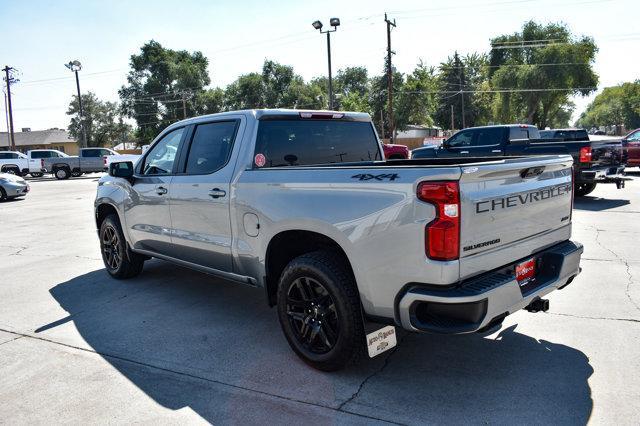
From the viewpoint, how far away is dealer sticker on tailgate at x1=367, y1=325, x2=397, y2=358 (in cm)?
322

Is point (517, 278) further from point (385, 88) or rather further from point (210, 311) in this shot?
point (385, 88)

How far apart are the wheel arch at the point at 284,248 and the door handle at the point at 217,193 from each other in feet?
2.32

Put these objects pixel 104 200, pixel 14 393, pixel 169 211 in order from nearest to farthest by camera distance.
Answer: pixel 14 393
pixel 169 211
pixel 104 200

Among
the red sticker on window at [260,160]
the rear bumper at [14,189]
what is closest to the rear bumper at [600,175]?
the red sticker on window at [260,160]

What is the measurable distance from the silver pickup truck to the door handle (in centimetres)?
2

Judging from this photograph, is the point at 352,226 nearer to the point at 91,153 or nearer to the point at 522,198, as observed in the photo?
the point at 522,198

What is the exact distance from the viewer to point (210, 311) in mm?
5078

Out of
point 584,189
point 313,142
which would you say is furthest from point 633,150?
point 313,142

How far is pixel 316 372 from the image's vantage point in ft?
11.9

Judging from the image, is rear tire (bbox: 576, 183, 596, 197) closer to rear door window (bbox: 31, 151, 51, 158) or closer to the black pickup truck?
the black pickup truck

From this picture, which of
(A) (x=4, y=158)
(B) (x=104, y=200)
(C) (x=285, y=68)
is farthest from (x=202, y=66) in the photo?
(B) (x=104, y=200)

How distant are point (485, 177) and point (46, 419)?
3104 mm

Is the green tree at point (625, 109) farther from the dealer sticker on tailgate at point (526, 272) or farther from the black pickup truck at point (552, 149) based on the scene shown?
the dealer sticker on tailgate at point (526, 272)

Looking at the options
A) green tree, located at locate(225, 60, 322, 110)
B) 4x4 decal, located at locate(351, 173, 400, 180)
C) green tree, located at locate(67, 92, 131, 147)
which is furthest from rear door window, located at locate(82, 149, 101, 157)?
green tree, located at locate(67, 92, 131, 147)
